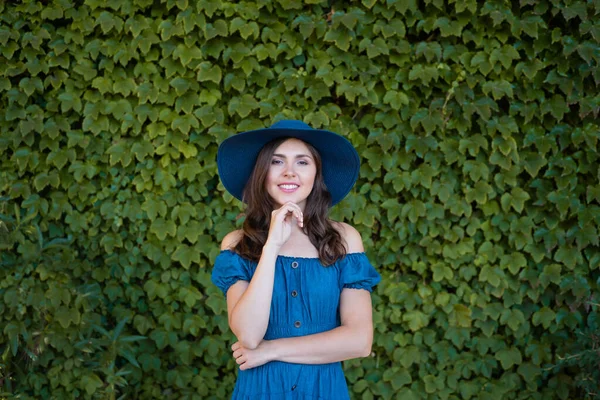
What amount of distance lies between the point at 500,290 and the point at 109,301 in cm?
220

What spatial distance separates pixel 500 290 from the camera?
362 centimetres

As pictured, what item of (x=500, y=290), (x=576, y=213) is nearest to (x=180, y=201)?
(x=500, y=290)

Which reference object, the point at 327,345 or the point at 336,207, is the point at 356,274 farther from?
the point at 336,207

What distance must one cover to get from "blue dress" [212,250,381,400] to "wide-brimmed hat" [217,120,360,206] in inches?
12.3

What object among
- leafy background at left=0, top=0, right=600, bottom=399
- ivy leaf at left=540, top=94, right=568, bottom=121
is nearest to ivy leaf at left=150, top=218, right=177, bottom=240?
leafy background at left=0, top=0, right=600, bottom=399

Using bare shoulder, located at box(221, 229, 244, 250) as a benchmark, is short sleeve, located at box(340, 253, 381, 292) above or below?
below

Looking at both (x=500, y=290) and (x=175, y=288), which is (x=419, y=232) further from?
(x=175, y=288)

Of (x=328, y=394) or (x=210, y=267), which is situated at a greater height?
(x=210, y=267)

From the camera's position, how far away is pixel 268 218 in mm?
2236

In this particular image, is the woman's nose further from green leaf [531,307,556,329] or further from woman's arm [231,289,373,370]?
green leaf [531,307,556,329]

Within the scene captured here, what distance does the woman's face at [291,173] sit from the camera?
2125 millimetres

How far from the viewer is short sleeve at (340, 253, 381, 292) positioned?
7.04ft

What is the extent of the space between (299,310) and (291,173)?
17.0 inches

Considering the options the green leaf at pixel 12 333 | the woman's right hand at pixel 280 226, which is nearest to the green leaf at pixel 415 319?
the woman's right hand at pixel 280 226
